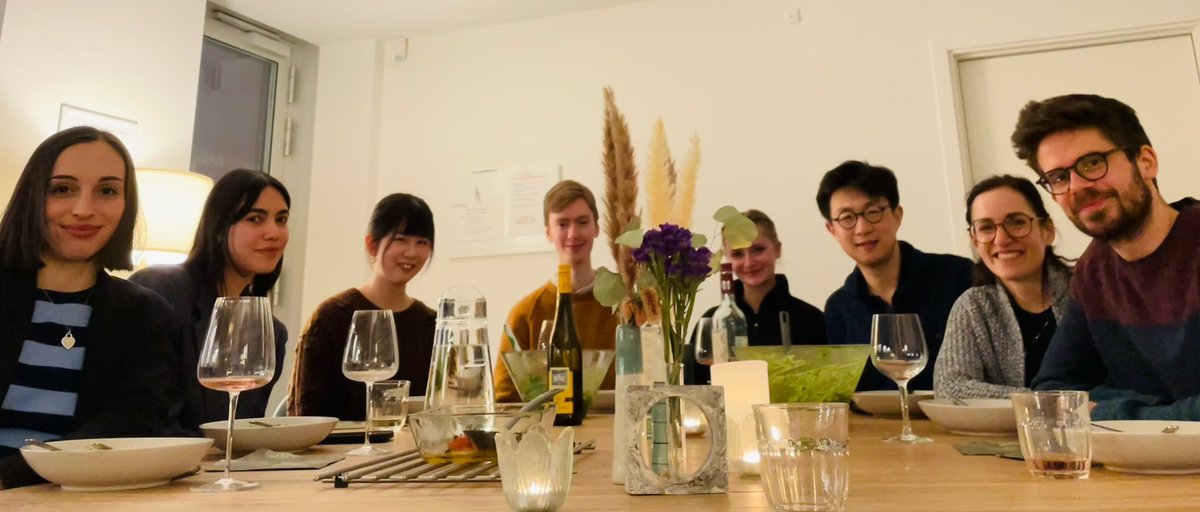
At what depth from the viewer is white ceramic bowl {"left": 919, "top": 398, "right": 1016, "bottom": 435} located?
108 centimetres

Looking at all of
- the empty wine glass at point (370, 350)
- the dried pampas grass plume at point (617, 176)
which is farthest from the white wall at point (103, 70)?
the dried pampas grass plume at point (617, 176)

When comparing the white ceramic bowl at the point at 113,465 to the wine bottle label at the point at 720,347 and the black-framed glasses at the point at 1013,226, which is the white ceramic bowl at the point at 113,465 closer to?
the wine bottle label at the point at 720,347

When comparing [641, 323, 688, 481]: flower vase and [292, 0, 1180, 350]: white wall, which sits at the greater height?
[292, 0, 1180, 350]: white wall

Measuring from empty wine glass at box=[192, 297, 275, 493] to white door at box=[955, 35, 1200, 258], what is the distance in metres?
2.74

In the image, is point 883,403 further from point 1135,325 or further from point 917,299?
point 917,299

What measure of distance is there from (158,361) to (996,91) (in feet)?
10.4

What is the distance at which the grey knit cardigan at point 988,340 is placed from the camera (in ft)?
5.41

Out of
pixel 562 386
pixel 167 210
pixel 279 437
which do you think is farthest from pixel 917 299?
pixel 167 210

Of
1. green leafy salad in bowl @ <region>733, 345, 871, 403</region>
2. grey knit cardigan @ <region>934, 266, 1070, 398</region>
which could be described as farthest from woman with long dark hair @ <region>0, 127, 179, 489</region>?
grey knit cardigan @ <region>934, 266, 1070, 398</region>

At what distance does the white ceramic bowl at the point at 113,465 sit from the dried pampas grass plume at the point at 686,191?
0.67 metres

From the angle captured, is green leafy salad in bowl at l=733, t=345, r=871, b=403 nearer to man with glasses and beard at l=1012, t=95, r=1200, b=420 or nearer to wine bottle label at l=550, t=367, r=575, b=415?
wine bottle label at l=550, t=367, r=575, b=415

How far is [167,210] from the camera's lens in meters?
2.49

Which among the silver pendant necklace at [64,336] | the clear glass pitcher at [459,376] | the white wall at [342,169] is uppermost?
the white wall at [342,169]

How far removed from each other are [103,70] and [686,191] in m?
2.76
